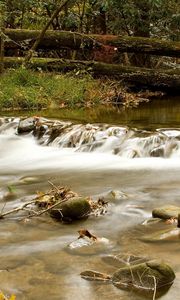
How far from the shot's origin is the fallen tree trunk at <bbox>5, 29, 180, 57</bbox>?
15578 mm

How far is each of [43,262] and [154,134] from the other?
519cm

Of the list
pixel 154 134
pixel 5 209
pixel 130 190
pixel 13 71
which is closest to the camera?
pixel 5 209

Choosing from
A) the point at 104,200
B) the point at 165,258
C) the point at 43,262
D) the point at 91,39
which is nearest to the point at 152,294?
the point at 165,258

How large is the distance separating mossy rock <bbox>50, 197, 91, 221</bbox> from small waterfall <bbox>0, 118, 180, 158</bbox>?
3.47 m

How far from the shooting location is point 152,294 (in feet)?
10.3

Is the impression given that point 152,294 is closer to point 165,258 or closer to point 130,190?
point 165,258

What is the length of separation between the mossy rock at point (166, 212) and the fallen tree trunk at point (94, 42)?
11372 mm

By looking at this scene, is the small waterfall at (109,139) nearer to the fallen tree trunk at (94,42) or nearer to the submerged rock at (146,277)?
the submerged rock at (146,277)

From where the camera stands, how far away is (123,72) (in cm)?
1552

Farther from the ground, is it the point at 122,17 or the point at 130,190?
the point at 122,17

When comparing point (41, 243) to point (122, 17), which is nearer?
point (41, 243)

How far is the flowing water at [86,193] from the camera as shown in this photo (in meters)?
3.46

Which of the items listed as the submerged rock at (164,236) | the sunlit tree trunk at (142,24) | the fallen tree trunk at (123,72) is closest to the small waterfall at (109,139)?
the submerged rock at (164,236)

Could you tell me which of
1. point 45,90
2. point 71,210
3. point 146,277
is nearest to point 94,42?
point 45,90
